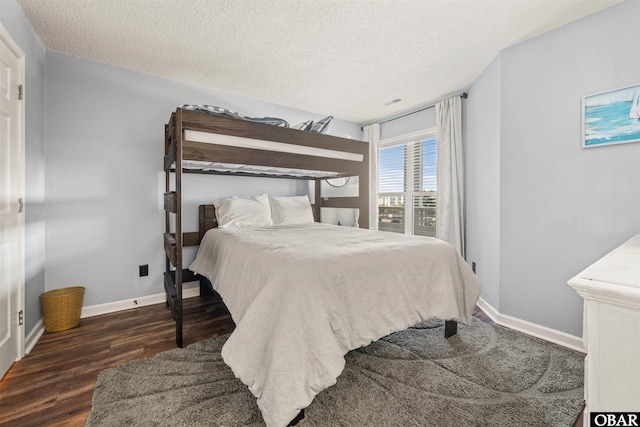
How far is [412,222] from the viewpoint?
12.5 ft

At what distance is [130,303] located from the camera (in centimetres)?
259

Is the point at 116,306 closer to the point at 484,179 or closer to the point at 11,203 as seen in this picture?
the point at 11,203

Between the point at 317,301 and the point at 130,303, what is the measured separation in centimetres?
233

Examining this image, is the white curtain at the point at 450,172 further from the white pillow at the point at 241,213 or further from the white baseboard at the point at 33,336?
the white baseboard at the point at 33,336

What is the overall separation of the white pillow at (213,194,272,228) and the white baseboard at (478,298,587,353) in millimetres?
2322

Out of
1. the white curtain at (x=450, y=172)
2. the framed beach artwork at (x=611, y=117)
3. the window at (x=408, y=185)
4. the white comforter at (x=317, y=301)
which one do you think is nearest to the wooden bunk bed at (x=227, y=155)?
the white comforter at (x=317, y=301)

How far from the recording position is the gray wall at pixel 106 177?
228 cm

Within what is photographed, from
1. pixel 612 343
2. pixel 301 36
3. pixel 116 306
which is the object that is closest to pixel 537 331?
pixel 612 343

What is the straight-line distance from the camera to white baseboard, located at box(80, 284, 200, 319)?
241 cm

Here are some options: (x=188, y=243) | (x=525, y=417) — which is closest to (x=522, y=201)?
(x=525, y=417)

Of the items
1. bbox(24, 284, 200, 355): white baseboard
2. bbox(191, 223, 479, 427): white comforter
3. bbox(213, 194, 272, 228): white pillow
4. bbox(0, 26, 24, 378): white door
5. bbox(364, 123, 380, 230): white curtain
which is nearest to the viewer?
bbox(191, 223, 479, 427): white comforter

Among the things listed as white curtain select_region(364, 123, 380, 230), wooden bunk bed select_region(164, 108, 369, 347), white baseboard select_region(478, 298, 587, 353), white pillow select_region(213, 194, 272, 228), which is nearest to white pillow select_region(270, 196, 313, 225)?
white pillow select_region(213, 194, 272, 228)

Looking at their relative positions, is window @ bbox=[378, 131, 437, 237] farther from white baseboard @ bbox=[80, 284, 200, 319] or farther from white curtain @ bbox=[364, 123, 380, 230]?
white baseboard @ bbox=[80, 284, 200, 319]

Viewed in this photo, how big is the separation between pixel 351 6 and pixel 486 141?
68.9 inches
